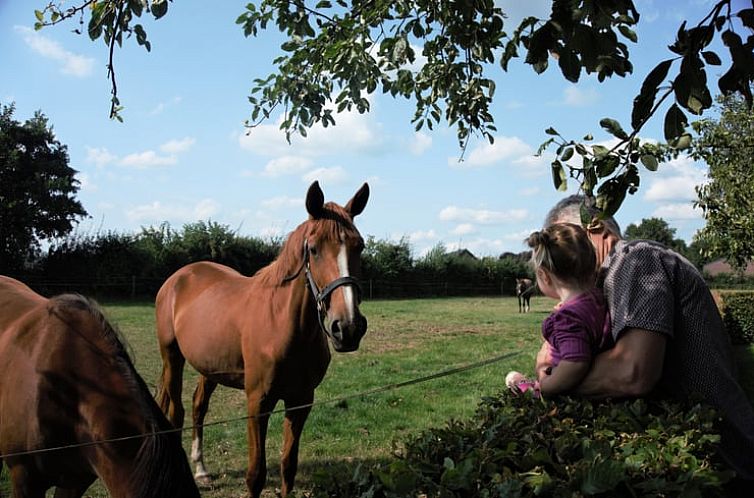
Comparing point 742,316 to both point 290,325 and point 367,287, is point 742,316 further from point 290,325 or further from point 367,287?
point 367,287

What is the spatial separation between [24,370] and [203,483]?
248cm

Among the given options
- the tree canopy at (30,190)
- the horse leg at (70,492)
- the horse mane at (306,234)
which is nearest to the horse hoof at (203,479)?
the horse leg at (70,492)

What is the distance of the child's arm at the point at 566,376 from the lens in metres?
2.00

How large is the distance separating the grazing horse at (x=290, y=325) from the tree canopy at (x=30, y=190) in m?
21.0

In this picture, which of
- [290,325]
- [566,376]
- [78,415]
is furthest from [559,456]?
[290,325]

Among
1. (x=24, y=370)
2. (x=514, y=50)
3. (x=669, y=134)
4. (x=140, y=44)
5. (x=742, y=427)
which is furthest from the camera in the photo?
(x=514, y=50)

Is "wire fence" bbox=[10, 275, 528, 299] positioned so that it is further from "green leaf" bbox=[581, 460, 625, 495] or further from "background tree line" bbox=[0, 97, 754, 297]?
"green leaf" bbox=[581, 460, 625, 495]

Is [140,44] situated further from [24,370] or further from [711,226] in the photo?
[711,226]

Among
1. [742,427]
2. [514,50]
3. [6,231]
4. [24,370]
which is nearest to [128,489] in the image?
[24,370]

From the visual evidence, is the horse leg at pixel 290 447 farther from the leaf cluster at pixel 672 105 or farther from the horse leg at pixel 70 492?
the leaf cluster at pixel 672 105

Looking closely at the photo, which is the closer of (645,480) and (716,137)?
(645,480)

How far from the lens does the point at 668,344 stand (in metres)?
2.06

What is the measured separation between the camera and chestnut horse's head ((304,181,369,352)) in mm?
3283

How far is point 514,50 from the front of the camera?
3.80m
